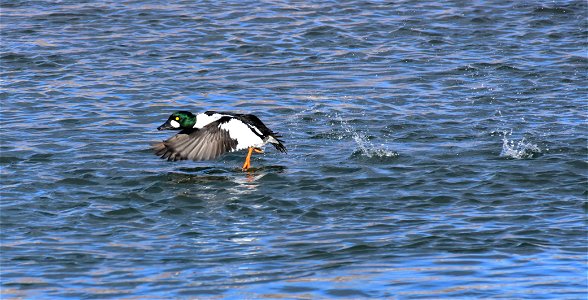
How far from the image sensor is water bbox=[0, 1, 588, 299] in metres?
8.68

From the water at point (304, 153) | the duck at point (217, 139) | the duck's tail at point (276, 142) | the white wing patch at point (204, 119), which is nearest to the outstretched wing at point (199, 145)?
the duck at point (217, 139)

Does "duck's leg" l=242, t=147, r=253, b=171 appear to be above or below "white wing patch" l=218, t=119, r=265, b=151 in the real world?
below

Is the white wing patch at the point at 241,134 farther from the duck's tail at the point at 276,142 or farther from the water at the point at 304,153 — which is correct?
the water at the point at 304,153

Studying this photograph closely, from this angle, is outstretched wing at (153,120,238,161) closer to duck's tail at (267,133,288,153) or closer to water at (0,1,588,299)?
water at (0,1,588,299)

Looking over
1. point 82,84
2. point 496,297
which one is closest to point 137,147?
point 82,84

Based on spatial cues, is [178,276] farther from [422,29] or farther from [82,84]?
[422,29]

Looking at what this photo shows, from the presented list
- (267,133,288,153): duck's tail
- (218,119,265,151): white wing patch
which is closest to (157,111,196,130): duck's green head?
(218,119,265,151): white wing patch

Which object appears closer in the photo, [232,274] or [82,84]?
[232,274]

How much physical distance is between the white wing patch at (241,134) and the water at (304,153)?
0.32 metres

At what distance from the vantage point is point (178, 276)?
852 cm

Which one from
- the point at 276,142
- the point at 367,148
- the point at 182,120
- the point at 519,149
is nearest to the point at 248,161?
the point at 276,142

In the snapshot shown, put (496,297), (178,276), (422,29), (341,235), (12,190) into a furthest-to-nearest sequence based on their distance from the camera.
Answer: (422,29)
(12,190)
(341,235)
(178,276)
(496,297)

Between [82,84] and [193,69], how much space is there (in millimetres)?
1681

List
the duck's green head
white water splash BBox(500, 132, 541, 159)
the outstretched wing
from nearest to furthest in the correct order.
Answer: the outstretched wing < white water splash BBox(500, 132, 541, 159) < the duck's green head
